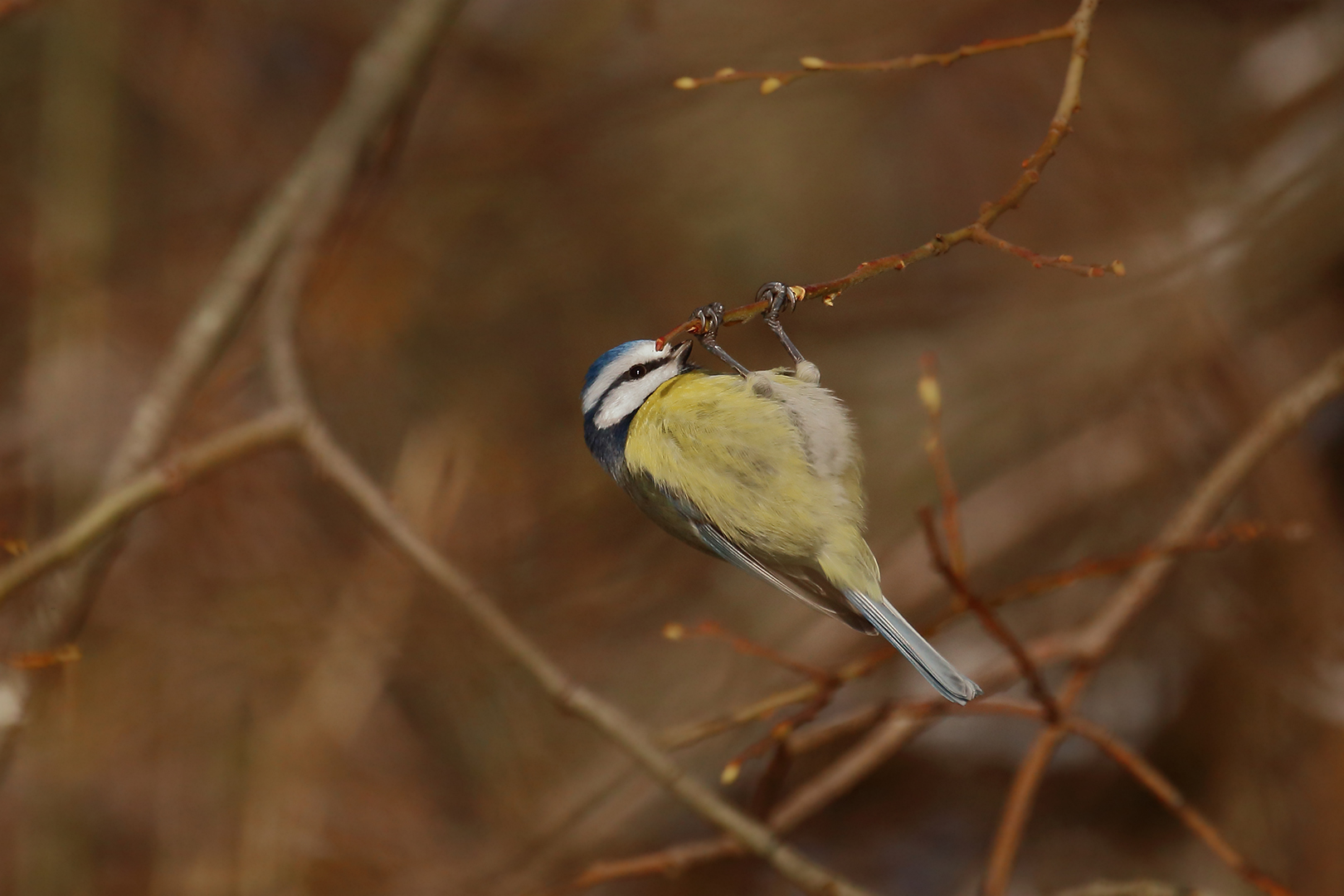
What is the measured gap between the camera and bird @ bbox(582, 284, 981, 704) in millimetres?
1638

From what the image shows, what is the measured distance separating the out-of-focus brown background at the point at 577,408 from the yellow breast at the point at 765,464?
107 centimetres

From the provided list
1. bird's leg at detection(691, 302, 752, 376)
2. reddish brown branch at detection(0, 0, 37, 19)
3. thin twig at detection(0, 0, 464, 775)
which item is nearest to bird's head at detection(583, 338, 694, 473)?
bird's leg at detection(691, 302, 752, 376)

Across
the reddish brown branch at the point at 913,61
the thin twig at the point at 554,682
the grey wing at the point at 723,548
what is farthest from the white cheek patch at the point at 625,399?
the reddish brown branch at the point at 913,61

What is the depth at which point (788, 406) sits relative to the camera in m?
1.64

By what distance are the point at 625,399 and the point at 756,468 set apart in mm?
287

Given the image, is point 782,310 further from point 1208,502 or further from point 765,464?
point 1208,502

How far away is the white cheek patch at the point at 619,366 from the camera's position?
1.69 metres

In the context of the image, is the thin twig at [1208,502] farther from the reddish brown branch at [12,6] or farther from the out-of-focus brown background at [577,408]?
the reddish brown branch at [12,6]

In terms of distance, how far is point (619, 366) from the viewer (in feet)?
5.74

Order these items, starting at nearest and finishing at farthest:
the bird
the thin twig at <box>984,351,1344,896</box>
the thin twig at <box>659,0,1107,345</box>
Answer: the thin twig at <box>659,0,1107,345</box> < the bird < the thin twig at <box>984,351,1344,896</box>

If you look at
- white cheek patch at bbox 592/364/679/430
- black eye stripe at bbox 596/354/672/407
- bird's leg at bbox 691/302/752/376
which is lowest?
white cheek patch at bbox 592/364/679/430

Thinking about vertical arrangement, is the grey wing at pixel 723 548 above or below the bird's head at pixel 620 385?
below

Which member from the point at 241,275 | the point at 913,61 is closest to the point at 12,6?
the point at 241,275

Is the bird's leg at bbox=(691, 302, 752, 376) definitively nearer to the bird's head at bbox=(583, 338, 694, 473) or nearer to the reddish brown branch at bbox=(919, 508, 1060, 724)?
the bird's head at bbox=(583, 338, 694, 473)
